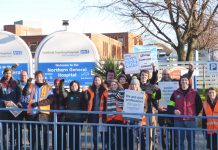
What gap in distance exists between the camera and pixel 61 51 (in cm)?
1561

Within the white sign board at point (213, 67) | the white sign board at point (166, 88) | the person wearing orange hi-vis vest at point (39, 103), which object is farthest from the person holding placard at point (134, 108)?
the white sign board at point (213, 67)

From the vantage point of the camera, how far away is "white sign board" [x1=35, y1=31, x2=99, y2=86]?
50.1ft

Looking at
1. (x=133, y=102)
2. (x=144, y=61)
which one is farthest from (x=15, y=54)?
(x=133, y=102)

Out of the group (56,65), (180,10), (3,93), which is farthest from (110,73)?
(180,10)

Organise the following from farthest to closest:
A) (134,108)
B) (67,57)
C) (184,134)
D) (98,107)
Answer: (67,57)
(98,107)
(134,108)
(184,134)

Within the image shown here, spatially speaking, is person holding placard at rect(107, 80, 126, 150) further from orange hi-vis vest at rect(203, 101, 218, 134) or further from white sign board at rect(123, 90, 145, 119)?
orange hi-vis vest at rect(203, 101, 218, 134)

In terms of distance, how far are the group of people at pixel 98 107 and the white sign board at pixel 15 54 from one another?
5.40 metres

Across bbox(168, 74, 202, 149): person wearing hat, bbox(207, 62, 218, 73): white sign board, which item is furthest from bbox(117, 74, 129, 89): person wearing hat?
bbox(207, 62, 218, 73): white sign board

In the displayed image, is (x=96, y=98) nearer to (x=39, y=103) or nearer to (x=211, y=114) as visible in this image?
(x=39, y=103)

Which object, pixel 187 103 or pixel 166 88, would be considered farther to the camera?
pixel 166 88

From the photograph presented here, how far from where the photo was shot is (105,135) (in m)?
9.05

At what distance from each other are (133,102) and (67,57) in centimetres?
713

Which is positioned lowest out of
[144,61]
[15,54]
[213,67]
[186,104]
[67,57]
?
[186,104]

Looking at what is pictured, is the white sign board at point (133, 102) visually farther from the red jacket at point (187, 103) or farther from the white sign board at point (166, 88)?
the white sign board at point (166, 88)
